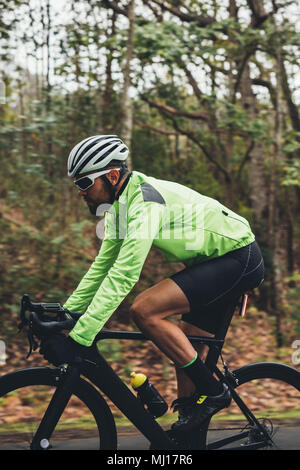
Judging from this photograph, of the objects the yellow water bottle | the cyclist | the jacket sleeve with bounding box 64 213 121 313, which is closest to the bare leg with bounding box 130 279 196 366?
the cyclist

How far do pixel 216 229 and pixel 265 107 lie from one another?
1128 centimetres

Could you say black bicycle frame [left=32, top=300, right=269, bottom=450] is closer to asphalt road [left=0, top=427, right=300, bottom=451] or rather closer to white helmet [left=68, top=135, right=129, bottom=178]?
asphalt road [left=0, top=427, right=300, bottom=451]

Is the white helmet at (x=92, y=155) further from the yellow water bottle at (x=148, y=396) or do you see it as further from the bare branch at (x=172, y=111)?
the bare branch at (x=172, y=111)

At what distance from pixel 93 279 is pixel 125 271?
534 mm

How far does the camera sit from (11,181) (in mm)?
7363

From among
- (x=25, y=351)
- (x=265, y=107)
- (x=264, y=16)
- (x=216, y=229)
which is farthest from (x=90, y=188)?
(x=265, y=107)

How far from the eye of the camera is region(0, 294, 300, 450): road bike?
275cm

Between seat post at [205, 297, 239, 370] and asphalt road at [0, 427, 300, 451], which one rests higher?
seat post at [205, 297, 239, 370]

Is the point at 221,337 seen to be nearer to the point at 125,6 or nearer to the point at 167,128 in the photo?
the point at 125,6

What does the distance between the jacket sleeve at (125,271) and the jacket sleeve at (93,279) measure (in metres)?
0.44
